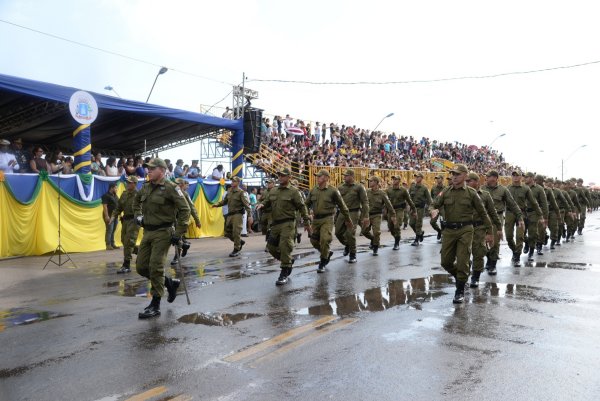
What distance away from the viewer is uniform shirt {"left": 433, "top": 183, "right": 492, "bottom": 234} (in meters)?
7.19

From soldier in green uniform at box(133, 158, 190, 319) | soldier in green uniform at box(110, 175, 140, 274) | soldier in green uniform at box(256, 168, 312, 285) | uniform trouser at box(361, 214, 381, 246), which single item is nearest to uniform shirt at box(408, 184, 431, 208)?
uniform trouser at box(361, 214, 381, 246)

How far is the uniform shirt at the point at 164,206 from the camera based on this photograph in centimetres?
651

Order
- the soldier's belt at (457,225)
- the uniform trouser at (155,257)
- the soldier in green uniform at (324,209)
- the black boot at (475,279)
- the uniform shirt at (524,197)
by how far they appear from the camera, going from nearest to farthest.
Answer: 1. the uniform trouser at (155,257)
2. the soldier's belt at (457,225)
3. the black boot at (475,279)
4. the soldier in green uniform at (324,209)
5. the uniform shirt at (524,197)

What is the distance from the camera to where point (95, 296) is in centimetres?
756

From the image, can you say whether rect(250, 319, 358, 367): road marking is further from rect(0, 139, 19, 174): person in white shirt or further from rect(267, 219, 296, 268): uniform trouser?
rect(0, 139, 19, 174): person in white shirt

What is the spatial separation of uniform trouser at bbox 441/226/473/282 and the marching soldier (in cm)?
388

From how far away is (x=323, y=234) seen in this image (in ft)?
32.3

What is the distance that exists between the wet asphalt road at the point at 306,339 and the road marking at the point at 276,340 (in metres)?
0.02

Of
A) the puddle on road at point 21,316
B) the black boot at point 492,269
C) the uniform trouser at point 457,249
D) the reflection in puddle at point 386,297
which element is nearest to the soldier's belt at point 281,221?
the reflection in puddle at point 386,297

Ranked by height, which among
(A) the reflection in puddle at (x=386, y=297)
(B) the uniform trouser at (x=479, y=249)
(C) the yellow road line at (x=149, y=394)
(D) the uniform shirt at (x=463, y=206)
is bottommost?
(C) the yellow road line at (x=149, y=394)

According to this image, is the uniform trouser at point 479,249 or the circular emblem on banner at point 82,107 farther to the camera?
the circular emblem on banner at point 82,107

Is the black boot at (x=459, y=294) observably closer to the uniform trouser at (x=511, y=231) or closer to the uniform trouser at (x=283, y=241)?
the uniform trouser at (x=283, y=241)

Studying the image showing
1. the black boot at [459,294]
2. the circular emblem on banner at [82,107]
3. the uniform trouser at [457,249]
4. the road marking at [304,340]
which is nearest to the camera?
the road marking at [304,340]

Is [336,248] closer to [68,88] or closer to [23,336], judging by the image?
[68,88]
